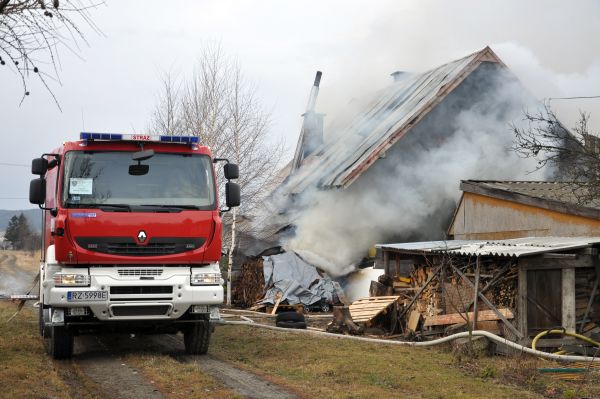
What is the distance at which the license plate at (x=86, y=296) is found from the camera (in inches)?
362

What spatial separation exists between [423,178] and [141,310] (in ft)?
47.6

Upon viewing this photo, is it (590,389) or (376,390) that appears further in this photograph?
(590,389)

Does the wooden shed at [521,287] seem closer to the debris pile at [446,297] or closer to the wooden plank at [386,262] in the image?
the debris pile at [446,297]

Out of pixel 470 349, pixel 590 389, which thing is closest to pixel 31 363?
pixel 470 349

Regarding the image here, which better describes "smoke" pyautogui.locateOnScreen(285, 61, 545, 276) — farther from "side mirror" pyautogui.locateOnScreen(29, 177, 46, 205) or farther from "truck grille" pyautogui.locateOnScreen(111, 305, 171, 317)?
"side mirror" pyautogui.locateOnScreen(29, 177, 46, 205)

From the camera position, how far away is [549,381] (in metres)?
9.45

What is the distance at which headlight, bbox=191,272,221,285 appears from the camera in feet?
31.6

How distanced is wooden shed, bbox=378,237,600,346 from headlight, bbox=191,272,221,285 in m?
4.80

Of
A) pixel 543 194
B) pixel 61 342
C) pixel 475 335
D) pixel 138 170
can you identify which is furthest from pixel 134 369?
pixel 543 194

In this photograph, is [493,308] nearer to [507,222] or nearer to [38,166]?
[507,222]

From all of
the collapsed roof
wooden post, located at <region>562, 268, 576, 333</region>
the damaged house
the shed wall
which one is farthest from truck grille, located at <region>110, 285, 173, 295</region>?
the damaged house

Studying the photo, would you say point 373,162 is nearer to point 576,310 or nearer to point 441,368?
point 576,310

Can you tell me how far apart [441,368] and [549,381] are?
1.55 metres

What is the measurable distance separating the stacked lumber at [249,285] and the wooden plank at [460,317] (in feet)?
24.4
